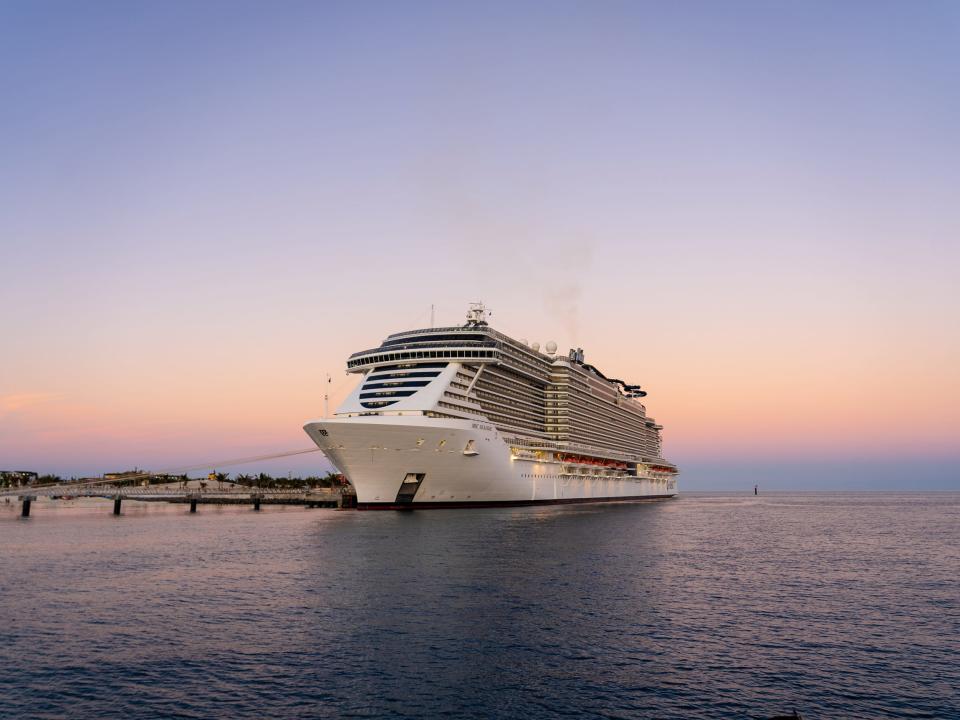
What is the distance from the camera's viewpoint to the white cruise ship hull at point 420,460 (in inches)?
3174

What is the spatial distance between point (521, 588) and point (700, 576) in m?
13.9

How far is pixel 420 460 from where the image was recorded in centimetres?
8462

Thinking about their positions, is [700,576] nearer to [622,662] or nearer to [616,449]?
[622,662]

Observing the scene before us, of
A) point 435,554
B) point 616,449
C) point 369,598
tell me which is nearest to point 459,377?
point 435,554

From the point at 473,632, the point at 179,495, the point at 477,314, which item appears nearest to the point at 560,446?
the point at 477,314

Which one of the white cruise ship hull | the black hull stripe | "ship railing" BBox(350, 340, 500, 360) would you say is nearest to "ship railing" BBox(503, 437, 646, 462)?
the white cruise ship hull

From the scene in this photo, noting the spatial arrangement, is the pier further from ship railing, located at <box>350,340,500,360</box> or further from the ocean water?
the ocean water

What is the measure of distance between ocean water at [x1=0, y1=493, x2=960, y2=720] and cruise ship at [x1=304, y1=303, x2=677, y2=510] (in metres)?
24.7

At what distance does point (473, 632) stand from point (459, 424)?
189 feet

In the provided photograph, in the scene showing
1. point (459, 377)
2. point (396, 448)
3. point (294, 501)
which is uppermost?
point (459, 377)

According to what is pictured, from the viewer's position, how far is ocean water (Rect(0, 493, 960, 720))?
2184 centimetres

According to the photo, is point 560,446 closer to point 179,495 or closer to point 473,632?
point 179,495

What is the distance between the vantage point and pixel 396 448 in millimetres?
81875

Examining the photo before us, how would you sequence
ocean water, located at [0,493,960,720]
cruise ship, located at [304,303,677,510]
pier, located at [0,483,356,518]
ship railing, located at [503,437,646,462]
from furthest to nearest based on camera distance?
pier, located at [0,483,356,518] < ship railing, located at [503,437,646,462] < cruise ship, located at [304,303,677,510] < ocean water, located at [0,493,960,720]
